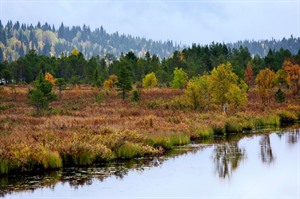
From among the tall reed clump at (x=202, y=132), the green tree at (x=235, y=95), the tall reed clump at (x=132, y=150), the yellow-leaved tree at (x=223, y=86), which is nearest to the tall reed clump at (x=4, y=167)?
the tall reed clump at (x=132, y=150)

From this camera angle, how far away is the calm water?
20953 mm

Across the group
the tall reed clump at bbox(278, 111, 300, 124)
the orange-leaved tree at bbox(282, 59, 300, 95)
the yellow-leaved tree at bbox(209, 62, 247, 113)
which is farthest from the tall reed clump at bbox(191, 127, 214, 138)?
the orange-leaved tree at bbox(282, 59, 300, 95)

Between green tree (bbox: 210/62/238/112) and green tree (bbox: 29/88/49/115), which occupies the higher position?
green tree (bbox: 210/62/238/112)

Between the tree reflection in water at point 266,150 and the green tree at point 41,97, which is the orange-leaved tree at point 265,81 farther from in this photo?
the green tree at point 41,97

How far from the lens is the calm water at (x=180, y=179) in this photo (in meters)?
21.0

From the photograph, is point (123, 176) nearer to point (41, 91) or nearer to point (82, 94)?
point (41, 91)

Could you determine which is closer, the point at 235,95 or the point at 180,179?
the point at 180,179

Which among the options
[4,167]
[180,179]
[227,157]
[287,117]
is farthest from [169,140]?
[287,117]

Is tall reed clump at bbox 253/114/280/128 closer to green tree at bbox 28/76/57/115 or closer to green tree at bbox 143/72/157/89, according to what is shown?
green tree at bbox 28/76/57/115

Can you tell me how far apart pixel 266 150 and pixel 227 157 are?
468cm

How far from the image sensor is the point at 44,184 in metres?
21.6

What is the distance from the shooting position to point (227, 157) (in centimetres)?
2973

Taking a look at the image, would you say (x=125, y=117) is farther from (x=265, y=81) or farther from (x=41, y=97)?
(x=265, y=81)

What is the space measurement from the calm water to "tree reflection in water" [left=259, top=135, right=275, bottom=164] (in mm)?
79
